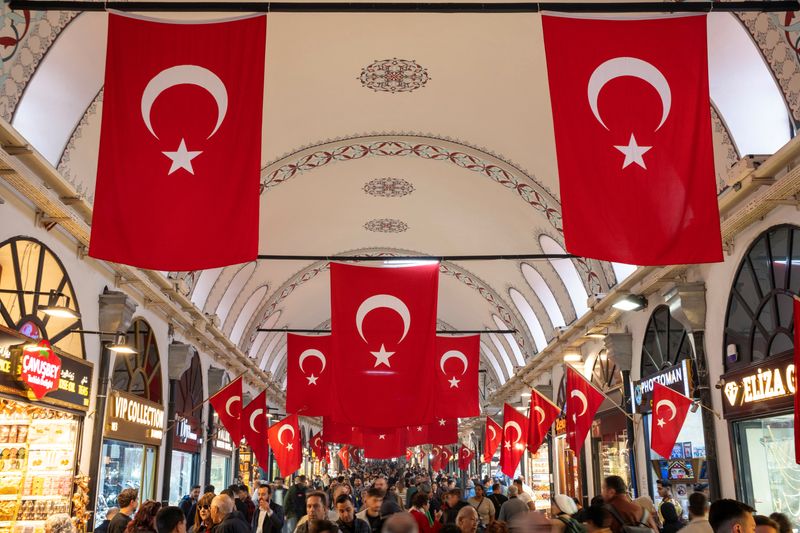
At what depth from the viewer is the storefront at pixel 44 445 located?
A: 9375 mm

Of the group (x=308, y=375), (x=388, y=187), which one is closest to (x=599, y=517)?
(x=308, y=375)

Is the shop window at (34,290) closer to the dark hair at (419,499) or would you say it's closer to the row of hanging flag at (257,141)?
the row of hanging flag at (257,141)

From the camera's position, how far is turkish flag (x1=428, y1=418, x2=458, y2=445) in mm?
25281

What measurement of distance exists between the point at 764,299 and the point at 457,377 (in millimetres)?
7690

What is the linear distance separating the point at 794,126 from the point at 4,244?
9.50 m

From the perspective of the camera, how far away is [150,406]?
1381cm

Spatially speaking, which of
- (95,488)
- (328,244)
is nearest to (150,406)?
(95,488)

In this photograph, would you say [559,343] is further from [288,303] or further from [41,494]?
[41,494]

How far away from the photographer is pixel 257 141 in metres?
5.65

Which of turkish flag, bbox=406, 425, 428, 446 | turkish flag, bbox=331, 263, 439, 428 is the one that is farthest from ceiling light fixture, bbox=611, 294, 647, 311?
turkish flag, bbox=406, 425, 428, 446

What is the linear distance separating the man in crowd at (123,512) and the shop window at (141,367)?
4131 millimetres

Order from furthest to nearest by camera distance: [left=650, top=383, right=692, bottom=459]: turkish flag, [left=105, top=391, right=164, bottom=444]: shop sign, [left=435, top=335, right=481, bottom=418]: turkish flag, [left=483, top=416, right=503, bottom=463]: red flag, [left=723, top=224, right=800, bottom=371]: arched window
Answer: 1. [left=483, top=416, right=503, bottom=463]: red flag
2. [left=435, top=335, right=481, bottom=418]: turkish flag
3. [left=105, top=391, right=164, bottom=444]: shop sign
4. [left=650, top=383, right=692, bottom=459]: turkish flag
5. [left=723, top=224, right=800, bottom=371]: arched window

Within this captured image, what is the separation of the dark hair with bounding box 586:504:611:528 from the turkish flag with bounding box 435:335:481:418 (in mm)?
9902

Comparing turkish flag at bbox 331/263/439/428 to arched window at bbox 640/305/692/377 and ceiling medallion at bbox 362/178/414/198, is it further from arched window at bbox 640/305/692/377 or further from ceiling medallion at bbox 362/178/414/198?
ceiling medallion at bbox 362/178/414/198
